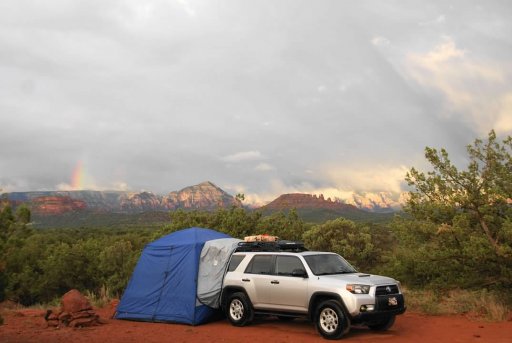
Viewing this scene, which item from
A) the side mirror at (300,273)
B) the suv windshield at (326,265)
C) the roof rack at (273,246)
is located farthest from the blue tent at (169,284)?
the suv windshield at (326,265)

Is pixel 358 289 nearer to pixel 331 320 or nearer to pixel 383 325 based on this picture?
pixel 331 320

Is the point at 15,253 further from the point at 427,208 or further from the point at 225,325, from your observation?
the point at 427,208

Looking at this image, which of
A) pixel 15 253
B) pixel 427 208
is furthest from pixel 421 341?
pixel 15 253

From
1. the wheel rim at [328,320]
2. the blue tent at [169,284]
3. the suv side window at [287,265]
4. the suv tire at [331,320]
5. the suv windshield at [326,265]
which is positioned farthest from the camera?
the blue tent at [169,284]

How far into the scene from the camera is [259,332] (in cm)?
1194

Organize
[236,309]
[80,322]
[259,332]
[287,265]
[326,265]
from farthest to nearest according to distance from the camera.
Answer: [80,322], [236,309], [287,265], [326,265], [259,332]

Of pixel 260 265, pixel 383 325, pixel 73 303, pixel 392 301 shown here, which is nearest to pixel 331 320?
pixel 392 301

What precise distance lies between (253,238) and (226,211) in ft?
40.7

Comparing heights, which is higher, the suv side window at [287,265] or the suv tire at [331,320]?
the suv side window at [287,265]

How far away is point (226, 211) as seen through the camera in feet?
87.1

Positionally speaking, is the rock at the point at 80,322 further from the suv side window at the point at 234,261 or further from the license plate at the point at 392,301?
the license plate at the point at 392,301

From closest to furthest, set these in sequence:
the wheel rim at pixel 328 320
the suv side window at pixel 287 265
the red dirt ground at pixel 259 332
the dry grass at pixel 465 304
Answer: the wheel rim at pixel 328 320
the red dirt ground at pixel 259 332
the suv side window at pixel 287 265
the dry grass at pixel 465 304

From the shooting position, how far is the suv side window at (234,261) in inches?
530

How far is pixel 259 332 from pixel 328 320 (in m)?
1.95
